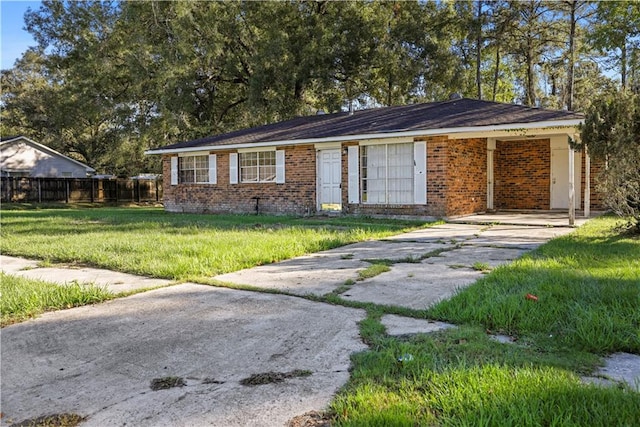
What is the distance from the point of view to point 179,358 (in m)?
3.19

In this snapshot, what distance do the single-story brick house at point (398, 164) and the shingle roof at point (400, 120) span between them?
42 millimetres

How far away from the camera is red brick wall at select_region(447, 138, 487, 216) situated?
523 inches

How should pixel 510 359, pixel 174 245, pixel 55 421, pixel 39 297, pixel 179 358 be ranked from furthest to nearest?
1. pixel 174 245
2. pixel 39 297
3. pixel 179 358
4. pixel 510 359
5. pixel 55 421

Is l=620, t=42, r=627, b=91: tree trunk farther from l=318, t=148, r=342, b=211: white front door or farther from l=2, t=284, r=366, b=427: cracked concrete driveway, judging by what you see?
l=2, t=284, r=366, b=427: cracked concrete driveway

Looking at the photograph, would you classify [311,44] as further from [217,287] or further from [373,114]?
[217,287]

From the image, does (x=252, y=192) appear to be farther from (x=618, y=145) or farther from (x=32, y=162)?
(x=32, y=162)

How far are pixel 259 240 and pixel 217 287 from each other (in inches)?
123

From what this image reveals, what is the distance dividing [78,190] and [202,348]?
29496 mm

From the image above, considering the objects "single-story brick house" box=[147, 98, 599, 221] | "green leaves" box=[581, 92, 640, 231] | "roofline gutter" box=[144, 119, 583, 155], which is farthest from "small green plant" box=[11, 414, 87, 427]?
"single-story brick house" box=[147, 98, 599, 221]

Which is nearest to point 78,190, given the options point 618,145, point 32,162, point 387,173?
point 32,162

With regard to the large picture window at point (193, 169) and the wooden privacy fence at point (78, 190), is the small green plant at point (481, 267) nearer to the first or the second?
the large picture window at point (193, 169)

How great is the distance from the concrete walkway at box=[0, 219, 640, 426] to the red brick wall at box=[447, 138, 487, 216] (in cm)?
747

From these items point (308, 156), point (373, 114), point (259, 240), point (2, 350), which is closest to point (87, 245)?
point (259, 240)

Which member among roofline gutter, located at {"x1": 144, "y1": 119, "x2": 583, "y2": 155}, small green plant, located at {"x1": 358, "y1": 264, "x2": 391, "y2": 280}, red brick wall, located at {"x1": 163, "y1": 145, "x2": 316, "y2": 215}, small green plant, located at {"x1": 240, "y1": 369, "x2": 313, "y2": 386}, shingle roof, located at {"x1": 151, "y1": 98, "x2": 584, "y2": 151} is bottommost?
small green plant, located at {"x1": 240, "y1": 369, "x2": 313, "y2": 386}
